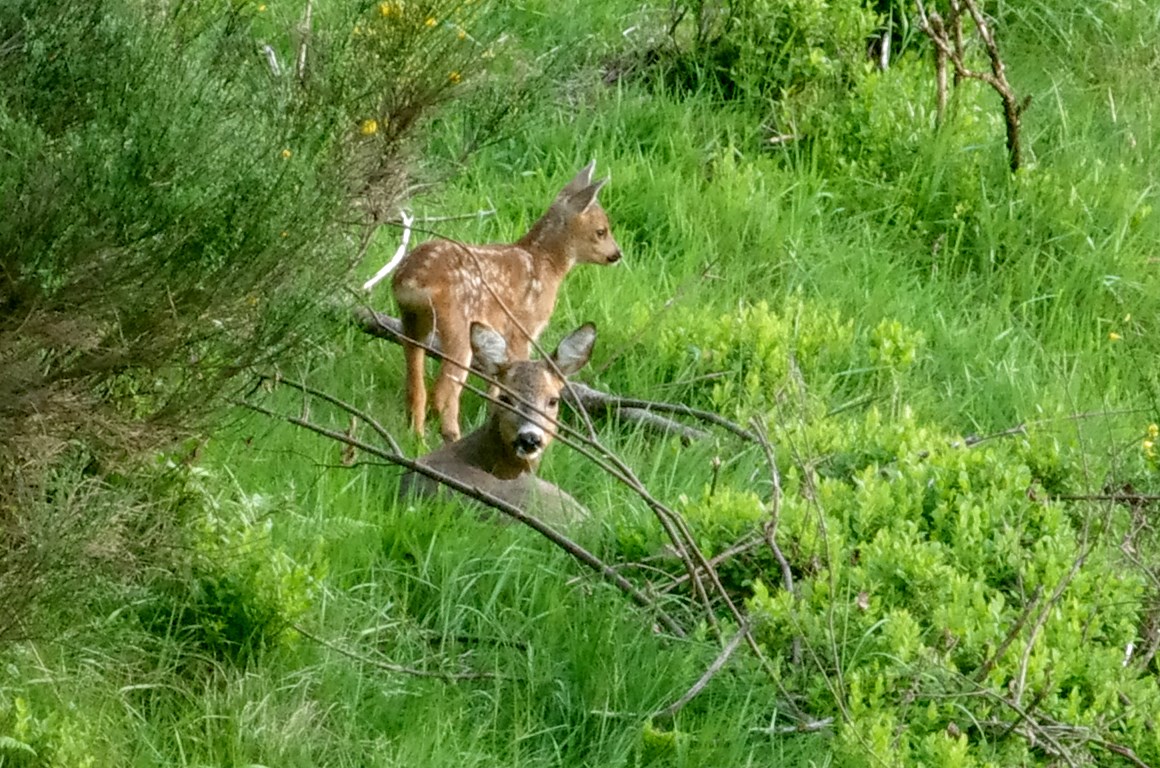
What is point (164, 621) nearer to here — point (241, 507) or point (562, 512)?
point (241, 507)

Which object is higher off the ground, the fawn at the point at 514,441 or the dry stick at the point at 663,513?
the dry stick at the point at 663,513

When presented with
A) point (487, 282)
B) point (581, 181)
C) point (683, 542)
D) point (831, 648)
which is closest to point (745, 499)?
point (683, 542)

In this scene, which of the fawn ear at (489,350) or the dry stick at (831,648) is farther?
the fawn ear at (489,350)

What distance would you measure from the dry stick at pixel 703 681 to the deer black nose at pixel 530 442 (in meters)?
1.40

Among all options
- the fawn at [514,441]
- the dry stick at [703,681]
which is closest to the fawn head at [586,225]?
the fawn at [514,441]

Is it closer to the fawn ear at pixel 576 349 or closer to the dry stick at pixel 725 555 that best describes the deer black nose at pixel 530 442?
the fawn ear at pixel 576 349

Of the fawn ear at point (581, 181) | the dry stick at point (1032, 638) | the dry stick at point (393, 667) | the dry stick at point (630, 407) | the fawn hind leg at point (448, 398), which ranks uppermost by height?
the dry stick at point (1032, 638)

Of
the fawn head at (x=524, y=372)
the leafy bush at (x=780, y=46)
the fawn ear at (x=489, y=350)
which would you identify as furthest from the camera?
the leafy bush at (x=780, y=46)

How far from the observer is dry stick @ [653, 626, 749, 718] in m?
5.38

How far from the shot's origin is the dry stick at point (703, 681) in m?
5.38

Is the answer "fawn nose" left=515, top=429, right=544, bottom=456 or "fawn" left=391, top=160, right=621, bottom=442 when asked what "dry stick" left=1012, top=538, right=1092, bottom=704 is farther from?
"fawn" left=391, top=160, right=621, bottom=442

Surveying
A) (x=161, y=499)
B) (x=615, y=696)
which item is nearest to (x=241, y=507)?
(x=161, y=499)

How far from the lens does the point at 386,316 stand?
7.98 metres

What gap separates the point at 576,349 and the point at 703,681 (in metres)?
2.19
